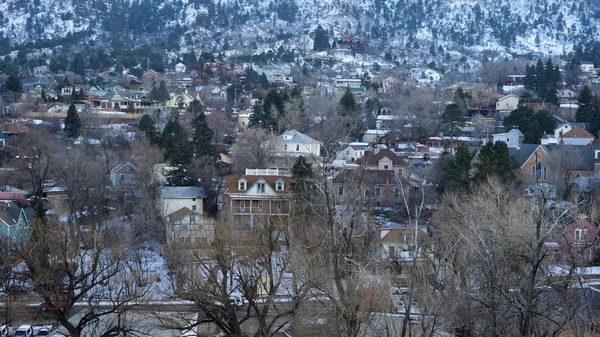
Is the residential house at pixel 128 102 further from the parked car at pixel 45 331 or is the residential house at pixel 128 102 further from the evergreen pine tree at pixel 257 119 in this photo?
the parked car at pixel 45 331

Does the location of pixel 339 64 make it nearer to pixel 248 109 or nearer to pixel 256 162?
pixel 248 109

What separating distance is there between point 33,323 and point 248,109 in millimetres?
33323

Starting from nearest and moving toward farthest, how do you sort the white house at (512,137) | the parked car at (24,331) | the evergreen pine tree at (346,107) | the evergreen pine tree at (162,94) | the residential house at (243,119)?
the parked car at (24,331), the white house at (512,137), the evergreen pine tree at (346,107), the residential house at (243,119), the evergreen pine tree at (162,94)

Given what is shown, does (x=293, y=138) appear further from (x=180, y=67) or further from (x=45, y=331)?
(x=180, y=67)

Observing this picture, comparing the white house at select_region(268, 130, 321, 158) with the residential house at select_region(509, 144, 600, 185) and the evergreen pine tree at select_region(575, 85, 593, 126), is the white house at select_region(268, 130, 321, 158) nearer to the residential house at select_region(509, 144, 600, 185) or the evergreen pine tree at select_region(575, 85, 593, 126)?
the residential house at select_region(509, 144, 600, 185)

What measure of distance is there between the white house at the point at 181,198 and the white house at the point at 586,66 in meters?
45.9

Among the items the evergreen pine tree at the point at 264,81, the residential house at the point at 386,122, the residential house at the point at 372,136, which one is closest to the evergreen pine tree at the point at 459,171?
the residential house at the point at 372,136

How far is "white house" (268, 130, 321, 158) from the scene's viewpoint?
32625 mm

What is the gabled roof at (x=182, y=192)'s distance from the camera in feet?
80.3

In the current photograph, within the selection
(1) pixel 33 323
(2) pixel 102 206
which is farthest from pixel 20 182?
(1) pixel 33 323

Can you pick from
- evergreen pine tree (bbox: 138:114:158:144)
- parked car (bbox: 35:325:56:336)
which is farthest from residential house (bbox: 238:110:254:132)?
parked car (bbox: 35:325:56:336)

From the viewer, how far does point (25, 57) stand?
70688mm

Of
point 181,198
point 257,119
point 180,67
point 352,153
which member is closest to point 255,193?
point 181,198

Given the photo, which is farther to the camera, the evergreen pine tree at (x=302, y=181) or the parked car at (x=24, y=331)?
the evergreen pine tree at (x=302, y=181)
